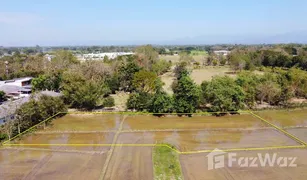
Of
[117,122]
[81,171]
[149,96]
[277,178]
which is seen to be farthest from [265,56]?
[81,171]

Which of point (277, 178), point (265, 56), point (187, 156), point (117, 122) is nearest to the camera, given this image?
point (277, 178)

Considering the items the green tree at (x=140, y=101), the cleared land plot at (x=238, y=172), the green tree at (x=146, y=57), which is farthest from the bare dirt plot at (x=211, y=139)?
the green tree at (x=146, y=57)

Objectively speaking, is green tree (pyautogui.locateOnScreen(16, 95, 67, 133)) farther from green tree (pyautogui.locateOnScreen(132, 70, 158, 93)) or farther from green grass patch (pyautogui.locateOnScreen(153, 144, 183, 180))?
green grass patch (pyautogui.locateOnScreen(153, 144, 183, 180))

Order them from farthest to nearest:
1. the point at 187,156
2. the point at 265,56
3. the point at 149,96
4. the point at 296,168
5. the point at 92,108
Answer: the point at 265,56 → the point at 92,108 → the point at 149,96 → the point at 187,156 → the point at 296,168

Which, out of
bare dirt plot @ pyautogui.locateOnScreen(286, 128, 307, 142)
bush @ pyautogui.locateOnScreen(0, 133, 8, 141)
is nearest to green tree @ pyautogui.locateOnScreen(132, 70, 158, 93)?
bare dirt plot @ pyautogui.locateOnScreen(286, 128, 307, 142)

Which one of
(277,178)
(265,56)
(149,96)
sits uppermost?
(265,56)

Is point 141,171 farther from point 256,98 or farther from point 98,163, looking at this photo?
point 256,98

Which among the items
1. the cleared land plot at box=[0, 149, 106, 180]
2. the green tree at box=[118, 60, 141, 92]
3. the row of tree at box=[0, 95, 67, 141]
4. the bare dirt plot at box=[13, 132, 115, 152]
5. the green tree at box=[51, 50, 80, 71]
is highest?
the green tree at box=[51, 50, 80, 71]

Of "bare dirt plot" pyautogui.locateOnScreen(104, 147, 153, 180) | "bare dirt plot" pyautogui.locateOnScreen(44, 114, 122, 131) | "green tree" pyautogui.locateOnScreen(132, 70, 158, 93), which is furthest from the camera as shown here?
"green tree" pyautogui.locateOnScreen(132, 70, 158, 93)
